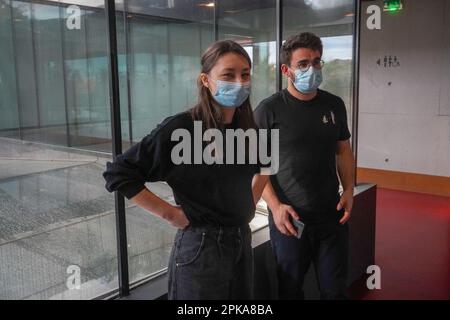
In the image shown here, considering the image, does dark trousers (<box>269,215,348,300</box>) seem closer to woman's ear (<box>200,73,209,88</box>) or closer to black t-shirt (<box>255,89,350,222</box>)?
black t-shirt (<box>255,89,350,222</box>)

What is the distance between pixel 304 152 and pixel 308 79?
35 cm

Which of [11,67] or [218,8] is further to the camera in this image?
[218,8]

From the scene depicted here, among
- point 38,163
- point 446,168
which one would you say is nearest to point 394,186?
point 446,168

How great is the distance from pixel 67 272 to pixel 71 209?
0.51 m

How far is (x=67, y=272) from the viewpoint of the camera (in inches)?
86.4

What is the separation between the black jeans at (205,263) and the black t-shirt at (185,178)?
0.04 metres

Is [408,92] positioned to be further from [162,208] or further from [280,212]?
[162,208]

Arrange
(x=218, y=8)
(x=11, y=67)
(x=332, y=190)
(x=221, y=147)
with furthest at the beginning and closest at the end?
1. (x=218, y=8)
2. (x=11, y=67)
3. (x=332, y=190)
4. (x=221, y=147)

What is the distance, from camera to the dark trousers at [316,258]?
6.61 ft

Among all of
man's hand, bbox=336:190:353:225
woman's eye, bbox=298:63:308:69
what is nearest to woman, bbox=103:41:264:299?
woman's eye, bbox=298:63:308:69

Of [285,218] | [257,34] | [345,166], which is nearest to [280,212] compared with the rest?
[285,218]

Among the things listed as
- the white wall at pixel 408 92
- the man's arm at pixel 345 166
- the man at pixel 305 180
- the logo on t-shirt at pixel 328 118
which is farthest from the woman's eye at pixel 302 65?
the white wall at pixel 408 92

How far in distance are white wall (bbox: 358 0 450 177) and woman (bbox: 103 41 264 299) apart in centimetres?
543
